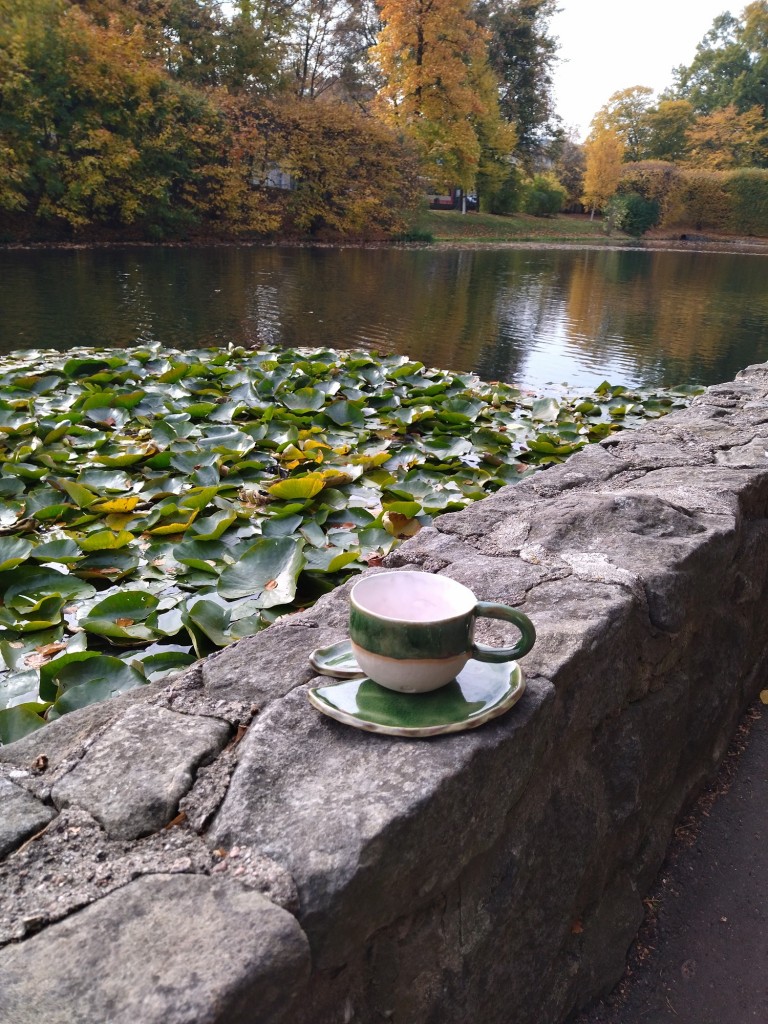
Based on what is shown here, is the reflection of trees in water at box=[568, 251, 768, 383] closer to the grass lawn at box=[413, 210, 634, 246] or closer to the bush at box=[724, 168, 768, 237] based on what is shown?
the grass lawn at box=[413, 210, 634, 246]

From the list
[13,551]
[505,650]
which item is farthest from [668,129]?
[505,650]

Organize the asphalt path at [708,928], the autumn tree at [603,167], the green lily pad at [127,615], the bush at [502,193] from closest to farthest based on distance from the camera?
the asphalt path at [708,928] < the green lily pad at [127,615] < the bush at [502,193] < the autumn tree at [603,167]

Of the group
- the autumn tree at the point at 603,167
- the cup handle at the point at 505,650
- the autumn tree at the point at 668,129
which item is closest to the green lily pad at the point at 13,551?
the cup handle at the point at 505,650

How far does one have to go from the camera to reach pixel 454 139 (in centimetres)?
2467

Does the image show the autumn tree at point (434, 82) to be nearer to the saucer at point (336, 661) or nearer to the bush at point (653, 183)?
the bush at point (653, 183)

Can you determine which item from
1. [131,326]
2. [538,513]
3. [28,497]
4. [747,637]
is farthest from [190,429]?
[131,326]

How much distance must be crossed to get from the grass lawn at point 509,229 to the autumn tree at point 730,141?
8.97 m

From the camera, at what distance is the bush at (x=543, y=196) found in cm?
3120

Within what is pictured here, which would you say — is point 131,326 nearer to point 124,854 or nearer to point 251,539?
point 251,539

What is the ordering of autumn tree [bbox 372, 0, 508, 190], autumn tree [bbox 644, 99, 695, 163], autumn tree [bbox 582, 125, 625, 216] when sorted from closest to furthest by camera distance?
autumn tree [bbox 372, 0, 508, 190] → autumn tree [bbox 582, 125, 625, 216] → autumn tree [bbox 644, 99, 695, 163]

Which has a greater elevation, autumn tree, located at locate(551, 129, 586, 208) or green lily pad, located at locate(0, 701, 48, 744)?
autumn tree, located at locate(551, 129, 586, 208)

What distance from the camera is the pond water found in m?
6.84

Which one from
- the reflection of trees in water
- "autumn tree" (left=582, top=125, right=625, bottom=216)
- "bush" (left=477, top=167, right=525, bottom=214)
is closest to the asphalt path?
the reflection of trees in water

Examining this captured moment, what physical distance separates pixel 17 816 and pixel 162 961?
28 cm
